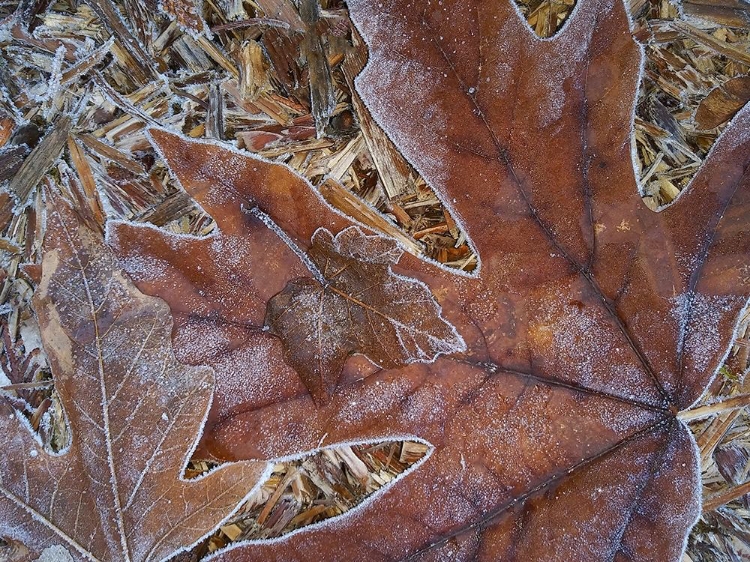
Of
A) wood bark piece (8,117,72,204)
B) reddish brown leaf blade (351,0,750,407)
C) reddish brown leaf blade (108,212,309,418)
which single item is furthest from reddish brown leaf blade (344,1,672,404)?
wood bark piece (8,117,72,204)

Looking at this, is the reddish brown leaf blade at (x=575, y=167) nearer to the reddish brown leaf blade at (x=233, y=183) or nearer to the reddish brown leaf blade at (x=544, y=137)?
the reddish brown leaf blade at (x=544, y=137)

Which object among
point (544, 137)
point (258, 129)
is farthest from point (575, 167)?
point (258, 129)

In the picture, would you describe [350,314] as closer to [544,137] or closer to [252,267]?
[252,267]

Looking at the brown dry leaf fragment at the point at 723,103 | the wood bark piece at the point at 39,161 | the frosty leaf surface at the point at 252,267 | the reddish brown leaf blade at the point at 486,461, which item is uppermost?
the wood bark piece at the point at 39,161

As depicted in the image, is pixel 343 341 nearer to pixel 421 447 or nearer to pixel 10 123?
pixel 421 447

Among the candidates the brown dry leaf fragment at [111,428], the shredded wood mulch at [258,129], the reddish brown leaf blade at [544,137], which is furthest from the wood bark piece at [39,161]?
the reddish brown leaf blade at [544,137]

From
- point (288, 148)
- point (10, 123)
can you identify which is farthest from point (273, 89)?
point (10, 123)
